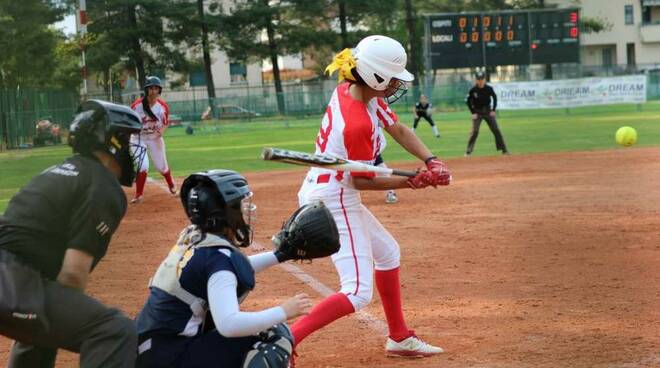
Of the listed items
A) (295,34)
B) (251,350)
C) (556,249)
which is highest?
(295,34)

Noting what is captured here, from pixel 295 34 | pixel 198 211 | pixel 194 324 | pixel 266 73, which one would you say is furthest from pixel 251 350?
pixel 266 73

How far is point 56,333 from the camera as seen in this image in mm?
3811

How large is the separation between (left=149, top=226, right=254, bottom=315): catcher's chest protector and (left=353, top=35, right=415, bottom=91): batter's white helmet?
1802mm

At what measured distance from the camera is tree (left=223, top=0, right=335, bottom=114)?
56844mm

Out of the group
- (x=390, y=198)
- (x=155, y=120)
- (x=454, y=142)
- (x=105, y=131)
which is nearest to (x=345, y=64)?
(x=105, y=131)

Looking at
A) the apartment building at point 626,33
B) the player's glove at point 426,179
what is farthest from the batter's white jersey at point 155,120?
the apartment building at point 626,33

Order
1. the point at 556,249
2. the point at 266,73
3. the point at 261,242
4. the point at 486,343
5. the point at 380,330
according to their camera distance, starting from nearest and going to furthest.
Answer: the point at 486,343 → the point at 380,330 → the point at 556,249 → the point at 261,242 → the point at 266,73

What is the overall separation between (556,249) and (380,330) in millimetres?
3547

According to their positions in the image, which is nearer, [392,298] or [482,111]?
[392,298]

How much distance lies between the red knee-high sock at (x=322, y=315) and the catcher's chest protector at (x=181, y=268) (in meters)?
1.27

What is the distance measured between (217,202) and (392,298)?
2.28 meters

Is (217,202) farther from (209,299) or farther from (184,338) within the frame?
(184,338)

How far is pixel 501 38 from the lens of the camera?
38.2 metres

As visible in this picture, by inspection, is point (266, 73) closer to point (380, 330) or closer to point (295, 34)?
point (295, 34)
